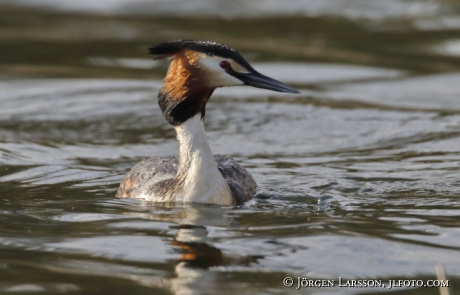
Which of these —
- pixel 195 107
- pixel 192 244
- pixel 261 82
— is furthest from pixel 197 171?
pixel 192 244

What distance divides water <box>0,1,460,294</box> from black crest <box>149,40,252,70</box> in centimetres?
144

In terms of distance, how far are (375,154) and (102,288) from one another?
5.97 metres

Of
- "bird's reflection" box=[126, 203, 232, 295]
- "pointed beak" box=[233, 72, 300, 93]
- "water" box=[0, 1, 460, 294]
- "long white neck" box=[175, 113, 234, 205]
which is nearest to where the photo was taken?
"bird's reflection" box=[126, 203, 232, 295]

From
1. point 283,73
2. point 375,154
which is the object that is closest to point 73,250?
point 375,154

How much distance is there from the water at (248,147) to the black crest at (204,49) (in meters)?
1.44

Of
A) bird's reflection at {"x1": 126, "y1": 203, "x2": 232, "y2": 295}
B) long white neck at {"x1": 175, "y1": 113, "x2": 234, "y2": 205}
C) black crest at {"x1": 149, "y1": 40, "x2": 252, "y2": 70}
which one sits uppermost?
black crest at {"x1": 149, "y1": 40, "x2": 252, "y2": 70}

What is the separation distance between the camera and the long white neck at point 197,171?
861cm

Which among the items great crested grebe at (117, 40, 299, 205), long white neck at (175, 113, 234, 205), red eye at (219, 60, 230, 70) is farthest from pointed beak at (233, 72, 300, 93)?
long white neck at (175, 113, 234, 205)

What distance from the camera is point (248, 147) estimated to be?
39.4 feet

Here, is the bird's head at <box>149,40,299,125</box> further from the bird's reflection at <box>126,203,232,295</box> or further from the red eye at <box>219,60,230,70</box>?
the bird's reflection at <box>126,203,232,295</box>

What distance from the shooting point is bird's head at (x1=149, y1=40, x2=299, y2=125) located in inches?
326

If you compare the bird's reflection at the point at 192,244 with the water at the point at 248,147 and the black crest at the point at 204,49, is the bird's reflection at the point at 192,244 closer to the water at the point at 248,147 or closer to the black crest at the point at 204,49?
the water at the point at 248,147

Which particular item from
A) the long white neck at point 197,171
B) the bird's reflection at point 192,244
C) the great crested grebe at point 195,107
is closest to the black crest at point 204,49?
the great crested grebe at point 195,107

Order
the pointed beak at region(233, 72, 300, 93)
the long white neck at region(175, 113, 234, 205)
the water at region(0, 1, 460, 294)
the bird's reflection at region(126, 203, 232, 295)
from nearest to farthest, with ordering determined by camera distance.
→ the bird's reflection at region(126, 203, 232, 295) → the water at region(0, 1, 460, 294) → the pointed beak at region(233, 72, 300, 93) → the long white neck at region(175, 113, 234, 205)
